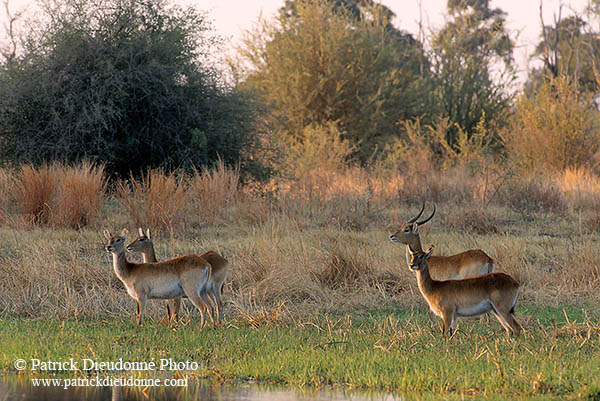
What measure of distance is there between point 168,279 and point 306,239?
5307 mm

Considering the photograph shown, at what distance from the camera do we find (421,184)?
2034 cm

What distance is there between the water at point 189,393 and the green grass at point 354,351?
199 mm

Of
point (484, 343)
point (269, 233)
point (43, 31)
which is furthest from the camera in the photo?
point (43, 31)

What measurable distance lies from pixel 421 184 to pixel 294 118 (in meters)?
8.84

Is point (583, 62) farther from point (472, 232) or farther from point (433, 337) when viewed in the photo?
point (433, 337)

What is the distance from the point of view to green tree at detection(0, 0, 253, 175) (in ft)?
61.1

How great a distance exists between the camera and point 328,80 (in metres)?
28.3

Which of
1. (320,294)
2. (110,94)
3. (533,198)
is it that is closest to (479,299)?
(320,294)

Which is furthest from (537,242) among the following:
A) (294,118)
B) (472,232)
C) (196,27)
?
(294,118)

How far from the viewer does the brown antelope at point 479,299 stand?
25.2 feet

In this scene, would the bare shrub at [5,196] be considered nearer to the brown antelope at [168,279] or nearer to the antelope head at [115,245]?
the antelope head at [115,245]

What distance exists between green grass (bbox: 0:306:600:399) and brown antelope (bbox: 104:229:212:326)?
0.32 metres

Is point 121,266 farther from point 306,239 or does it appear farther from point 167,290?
point 306,239

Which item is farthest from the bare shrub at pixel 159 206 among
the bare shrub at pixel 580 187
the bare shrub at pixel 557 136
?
the bare shrub at pixel 557 136
